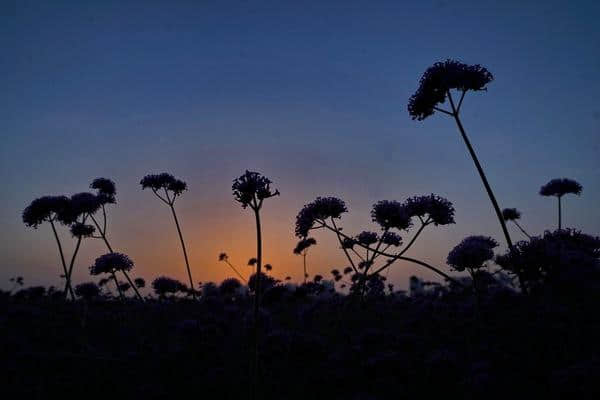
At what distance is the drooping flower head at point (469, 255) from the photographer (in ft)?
21.0

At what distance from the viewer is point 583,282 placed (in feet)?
13.3

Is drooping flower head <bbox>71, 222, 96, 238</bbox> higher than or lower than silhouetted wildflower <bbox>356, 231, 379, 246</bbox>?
higher

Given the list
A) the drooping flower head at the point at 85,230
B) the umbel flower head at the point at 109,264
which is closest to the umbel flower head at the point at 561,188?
the umbel flower head at the point at 109,264

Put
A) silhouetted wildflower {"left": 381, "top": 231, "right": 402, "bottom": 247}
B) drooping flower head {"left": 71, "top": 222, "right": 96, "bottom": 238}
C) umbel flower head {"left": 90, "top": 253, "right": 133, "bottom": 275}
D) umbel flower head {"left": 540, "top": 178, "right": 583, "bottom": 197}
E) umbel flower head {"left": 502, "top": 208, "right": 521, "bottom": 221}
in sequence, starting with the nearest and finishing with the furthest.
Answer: silhouetted wildflower {"left": 381, "top": 231, "right": 402, "bottom": 247}, umbel flower head {"left": 90, "top": 253, "right": 133, "bottom": 275}, drooping flower head {"left": 71, "top": 222, "right": 96, "bottom": 238}, umbel flower head {"left": 540, "top": 178, "right": 583, "bottom": 197}, umbel flower head {"left": 502, "top": 208, "right": 521, "bottom": 221}

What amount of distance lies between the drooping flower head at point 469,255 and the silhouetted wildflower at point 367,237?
7.64ft

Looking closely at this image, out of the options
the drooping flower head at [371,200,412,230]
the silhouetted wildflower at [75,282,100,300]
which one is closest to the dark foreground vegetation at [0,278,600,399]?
the drooping flower head at [371,200,412,230]

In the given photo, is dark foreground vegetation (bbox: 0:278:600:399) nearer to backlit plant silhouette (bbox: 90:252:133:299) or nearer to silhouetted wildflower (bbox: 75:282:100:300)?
backlit plant silhouette (bbox: 90:252:133:299)

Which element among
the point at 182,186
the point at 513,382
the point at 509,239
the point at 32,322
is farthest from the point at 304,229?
the point at 32,322

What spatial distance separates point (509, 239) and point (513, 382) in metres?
2.25

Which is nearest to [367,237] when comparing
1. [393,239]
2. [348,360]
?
[393,239]

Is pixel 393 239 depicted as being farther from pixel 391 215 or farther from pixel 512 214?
pixel 512 214

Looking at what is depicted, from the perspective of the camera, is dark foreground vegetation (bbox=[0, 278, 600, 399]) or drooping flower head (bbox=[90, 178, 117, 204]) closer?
dark foreground vegetation (bbox=[0, 278, 600, 399])

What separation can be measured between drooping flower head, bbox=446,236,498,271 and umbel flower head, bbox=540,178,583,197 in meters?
7.28

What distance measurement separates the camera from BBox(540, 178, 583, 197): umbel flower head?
11609 mm
